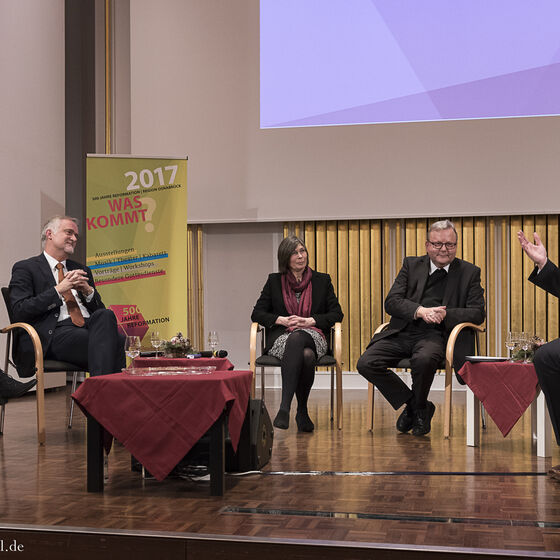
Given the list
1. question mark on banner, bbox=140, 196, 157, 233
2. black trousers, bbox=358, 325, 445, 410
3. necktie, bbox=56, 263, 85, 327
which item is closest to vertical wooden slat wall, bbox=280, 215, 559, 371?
question mark on banner, bbox=140, 196, 157, 233

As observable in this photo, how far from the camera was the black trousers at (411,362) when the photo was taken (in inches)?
167

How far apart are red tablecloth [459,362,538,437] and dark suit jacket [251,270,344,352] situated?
3.71 feet

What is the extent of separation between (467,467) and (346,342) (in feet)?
13.0

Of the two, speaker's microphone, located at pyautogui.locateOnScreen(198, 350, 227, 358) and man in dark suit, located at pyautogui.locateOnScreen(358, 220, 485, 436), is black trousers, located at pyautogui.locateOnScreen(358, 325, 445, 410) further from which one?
speaker's microphone, located at pyautogui.locateOnScreen(198, 350, 227, 358)

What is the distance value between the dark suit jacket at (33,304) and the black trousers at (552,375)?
2532 millimetres

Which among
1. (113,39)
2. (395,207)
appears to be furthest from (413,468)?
(113,39)

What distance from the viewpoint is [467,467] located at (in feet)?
10.7

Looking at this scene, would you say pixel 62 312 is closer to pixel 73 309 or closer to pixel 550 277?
pixel 73 309

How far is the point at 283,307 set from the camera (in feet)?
16.1

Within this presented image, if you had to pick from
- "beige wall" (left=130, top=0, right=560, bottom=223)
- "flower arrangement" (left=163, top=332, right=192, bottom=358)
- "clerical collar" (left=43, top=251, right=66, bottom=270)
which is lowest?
"flower arrangement" (left=163, top=332, right=192, bottom=358)

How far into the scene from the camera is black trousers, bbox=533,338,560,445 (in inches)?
122

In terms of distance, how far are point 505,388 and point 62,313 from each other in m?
2.50

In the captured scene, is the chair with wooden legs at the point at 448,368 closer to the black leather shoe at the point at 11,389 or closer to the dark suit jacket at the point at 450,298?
the dark suit jacket at the point at 450,298

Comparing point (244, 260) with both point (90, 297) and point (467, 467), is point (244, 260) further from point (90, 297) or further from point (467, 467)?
point (467, 467)
